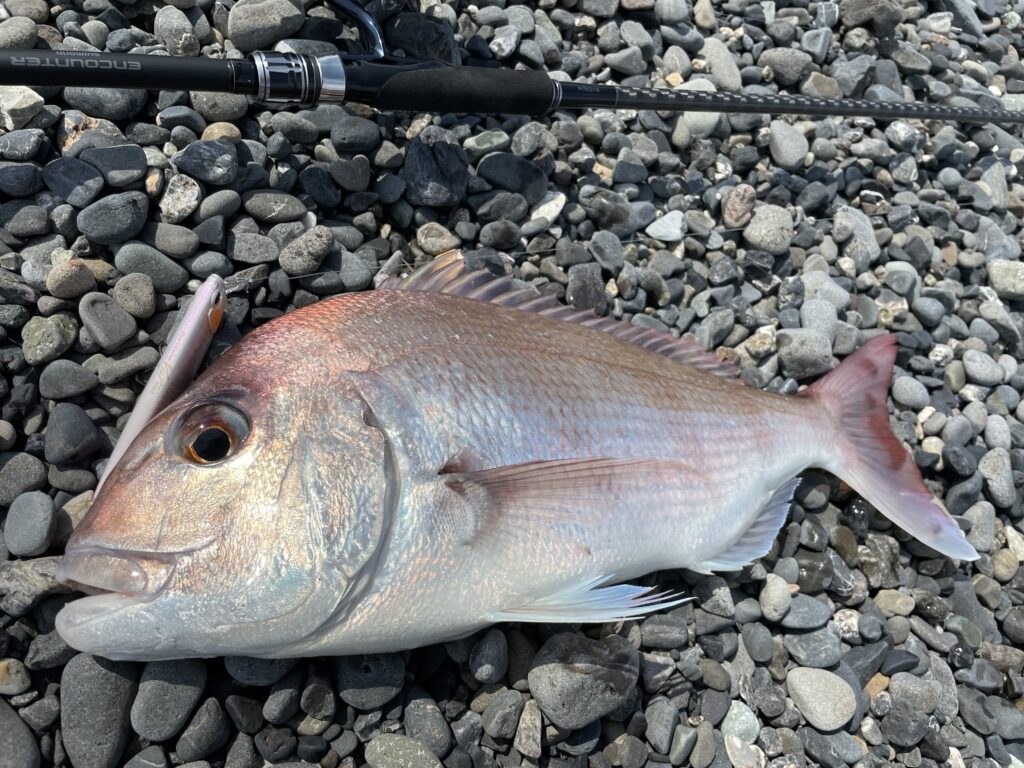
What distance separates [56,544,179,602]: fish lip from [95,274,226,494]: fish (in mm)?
326

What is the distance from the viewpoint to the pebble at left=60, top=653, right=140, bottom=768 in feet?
5.89

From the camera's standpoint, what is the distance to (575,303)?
2.67 meters

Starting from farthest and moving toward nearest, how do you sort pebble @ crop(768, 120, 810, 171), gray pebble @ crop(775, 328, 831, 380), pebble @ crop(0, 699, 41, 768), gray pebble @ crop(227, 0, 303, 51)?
pebble @ crop(768, 120, 810, 171) < gray pebble @ crop(775, 328, 831, 380) < gray pebble @ crop(227, 0, 303, 51) < pebble @ crop(0, 699, 41, 768)

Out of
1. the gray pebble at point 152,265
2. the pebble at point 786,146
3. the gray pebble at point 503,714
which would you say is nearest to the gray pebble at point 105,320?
the gray pebble at point 152,265

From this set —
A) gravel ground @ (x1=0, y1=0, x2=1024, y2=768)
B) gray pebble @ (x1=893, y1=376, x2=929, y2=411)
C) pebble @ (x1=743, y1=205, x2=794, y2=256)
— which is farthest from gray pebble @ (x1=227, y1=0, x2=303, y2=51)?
gray pebble @ (x1=893, y1=376, x2=929, y2=411)

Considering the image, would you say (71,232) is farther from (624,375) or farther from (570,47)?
(570,47)

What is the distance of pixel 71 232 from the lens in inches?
86.3

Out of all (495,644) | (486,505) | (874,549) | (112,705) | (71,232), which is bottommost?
(874,549)

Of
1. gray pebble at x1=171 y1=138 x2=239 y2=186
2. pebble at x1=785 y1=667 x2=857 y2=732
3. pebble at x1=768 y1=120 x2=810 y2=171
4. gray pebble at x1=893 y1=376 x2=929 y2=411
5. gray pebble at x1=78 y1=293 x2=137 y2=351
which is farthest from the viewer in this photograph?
pebble at x1=768 y1=120 x2=810 y2=171

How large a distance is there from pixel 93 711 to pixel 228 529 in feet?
2.46

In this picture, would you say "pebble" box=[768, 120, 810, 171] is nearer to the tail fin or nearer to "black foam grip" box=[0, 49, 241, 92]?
the tail fin

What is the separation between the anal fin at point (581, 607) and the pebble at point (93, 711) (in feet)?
3.22

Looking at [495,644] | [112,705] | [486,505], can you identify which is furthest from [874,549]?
[112,705]

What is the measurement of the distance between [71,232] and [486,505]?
1.57 m
